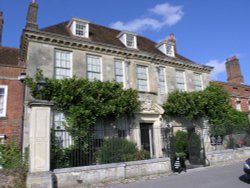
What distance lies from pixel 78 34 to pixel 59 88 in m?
5.11

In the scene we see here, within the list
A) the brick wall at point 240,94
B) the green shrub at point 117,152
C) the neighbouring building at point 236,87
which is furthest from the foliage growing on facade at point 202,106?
the brick wall at point 240,94

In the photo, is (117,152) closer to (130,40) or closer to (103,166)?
(103,166)

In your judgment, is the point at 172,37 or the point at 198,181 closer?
the point at 198,181

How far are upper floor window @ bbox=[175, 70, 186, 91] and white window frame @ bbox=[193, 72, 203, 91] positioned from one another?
4.11 ft

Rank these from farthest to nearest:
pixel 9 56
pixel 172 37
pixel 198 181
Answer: pixel 172 37 → pixel 9 56 → pixel 198 181

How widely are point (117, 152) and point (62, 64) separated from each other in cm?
690

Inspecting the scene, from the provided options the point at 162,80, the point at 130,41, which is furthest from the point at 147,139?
the point at 130,41

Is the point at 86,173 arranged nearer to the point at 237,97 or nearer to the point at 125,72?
the point at 125,72

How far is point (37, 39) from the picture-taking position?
1428 cm

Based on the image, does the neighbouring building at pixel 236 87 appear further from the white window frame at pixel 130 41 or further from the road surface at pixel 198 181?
the road surface at pixel 198 181

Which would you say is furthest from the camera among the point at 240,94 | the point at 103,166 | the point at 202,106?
the point at 240,94

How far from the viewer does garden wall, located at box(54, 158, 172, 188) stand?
8.83 m

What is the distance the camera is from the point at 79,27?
16828mm

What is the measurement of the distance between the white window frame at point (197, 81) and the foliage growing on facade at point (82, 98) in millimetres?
8297
